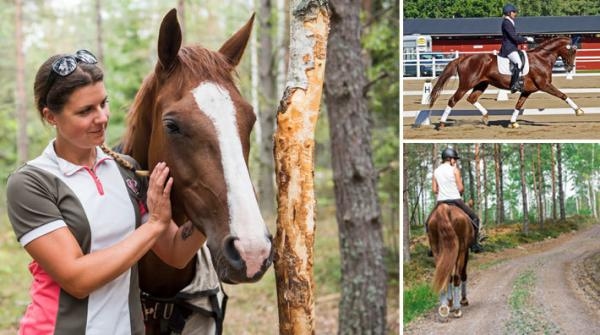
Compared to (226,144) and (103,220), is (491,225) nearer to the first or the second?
(226,144)

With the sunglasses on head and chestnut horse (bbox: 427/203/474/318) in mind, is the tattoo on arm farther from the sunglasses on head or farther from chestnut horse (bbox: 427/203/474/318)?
chestnut horse (bbox: 427/203/474/318)

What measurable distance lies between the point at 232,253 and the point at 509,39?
7.04 feet

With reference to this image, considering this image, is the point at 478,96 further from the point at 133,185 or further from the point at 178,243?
the point at 133,185

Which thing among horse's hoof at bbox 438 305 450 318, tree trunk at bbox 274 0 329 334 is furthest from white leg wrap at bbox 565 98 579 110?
tree trunk at bbox 274 0 329 334

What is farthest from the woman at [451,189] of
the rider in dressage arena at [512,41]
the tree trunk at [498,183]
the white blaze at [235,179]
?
the white blaze at [235,179]

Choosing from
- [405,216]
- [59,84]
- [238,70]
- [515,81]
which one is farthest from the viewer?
[238,70]

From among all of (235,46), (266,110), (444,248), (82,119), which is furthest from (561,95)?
(266,110)

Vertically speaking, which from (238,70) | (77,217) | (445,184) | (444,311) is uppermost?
(238,70)

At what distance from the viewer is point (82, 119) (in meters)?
2.21

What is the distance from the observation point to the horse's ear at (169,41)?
241 centimetres

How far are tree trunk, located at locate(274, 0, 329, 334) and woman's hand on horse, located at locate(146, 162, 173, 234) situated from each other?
571mm

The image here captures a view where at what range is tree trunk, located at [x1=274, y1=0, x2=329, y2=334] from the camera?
9.03ft

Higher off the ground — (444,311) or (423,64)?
(423,64)

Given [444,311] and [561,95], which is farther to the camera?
[444,311]
